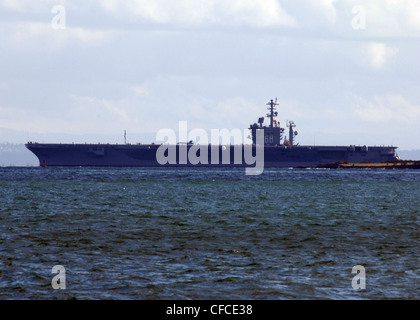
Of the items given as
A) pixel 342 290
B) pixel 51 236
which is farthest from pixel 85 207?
pixel 342 290

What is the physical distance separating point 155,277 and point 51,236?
8.54 metres

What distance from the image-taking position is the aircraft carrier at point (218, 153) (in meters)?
123

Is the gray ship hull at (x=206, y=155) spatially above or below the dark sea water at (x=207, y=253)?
above

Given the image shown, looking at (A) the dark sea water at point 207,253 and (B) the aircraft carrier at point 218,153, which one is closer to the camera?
→ (A) the dark sea water at point 207,253

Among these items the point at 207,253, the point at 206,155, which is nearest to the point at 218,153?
the point at 206,155

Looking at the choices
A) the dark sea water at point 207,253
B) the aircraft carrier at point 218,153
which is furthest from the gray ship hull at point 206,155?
the dark sea water at point 207,253

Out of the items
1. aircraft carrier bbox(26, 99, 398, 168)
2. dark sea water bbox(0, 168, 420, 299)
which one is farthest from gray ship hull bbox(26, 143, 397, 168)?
dark sea water bbox(0, 168, 420, 299)

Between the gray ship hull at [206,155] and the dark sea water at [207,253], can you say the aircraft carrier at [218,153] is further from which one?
the dark sea water at [207,253]

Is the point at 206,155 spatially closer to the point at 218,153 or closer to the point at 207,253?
the point at 218,153

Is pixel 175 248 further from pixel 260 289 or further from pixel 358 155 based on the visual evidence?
pixel 358 155

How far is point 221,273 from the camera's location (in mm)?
15430

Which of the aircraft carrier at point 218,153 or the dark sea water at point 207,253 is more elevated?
the aircraft carrier at point 218,153

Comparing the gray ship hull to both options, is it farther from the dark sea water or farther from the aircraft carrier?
the dark sea water

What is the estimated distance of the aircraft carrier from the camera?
4830 inches
